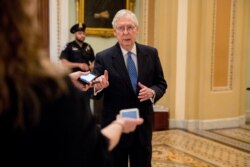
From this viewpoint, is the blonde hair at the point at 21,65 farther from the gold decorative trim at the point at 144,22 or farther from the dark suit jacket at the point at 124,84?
the gold decorative trim at the point at 144,22

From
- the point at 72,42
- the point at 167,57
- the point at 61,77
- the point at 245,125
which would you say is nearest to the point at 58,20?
the point at 72,42

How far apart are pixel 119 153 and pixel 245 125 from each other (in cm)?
463

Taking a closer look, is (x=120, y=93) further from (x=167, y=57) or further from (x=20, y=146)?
(x=167, y=57)

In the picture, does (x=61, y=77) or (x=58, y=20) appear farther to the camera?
(x=58, y=20)

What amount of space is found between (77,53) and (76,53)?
0.06 ft

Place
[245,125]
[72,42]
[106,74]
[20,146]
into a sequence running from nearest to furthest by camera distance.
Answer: [20,146], [106,74], [72,42], [245,125]

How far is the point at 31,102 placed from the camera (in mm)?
966

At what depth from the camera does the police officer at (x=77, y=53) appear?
249 inches

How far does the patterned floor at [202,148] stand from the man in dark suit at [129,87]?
1696 mm

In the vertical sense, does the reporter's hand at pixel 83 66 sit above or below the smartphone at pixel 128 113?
below

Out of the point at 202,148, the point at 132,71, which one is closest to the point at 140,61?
the point at 132,71

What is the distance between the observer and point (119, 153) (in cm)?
276

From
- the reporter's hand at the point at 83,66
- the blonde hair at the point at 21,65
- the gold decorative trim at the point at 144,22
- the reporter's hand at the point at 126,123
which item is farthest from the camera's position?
Answer: the gold decorative trim at the point at 144,22

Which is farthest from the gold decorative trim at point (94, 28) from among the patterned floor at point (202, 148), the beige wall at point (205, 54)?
the patterned floor at point (202, 148)
